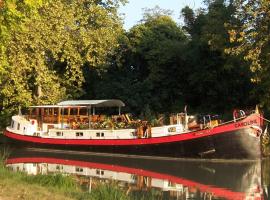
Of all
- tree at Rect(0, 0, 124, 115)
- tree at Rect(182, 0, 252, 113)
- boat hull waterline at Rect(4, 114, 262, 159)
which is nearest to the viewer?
boat hull waterline at Rect(4, 114, 262, 159)

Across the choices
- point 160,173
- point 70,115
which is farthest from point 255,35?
point 70,115

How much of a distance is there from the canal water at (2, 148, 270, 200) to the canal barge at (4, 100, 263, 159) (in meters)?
0.60

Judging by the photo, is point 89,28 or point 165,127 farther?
point 89,28

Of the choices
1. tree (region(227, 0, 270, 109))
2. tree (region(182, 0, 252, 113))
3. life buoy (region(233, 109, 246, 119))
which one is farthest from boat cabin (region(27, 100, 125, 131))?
tree (region(227, 0, 270, 109))

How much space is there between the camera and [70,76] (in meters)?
41.2

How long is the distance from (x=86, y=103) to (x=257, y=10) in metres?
13.9

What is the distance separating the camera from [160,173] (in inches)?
944

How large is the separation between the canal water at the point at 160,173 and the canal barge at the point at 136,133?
0.60 metres

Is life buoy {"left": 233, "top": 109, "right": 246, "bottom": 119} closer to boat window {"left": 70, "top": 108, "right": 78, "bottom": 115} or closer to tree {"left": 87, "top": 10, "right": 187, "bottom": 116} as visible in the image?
tree {"left": 87, "top": 10, "right": 187, "bottom": 116}

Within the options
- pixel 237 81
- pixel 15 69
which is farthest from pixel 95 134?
pixel 237 81

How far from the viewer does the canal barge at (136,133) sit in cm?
2748

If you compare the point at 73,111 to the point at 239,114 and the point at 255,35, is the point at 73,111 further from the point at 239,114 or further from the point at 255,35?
the point at 255,35

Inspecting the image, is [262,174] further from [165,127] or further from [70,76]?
[70,76]

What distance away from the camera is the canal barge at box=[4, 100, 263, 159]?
27.5 metres
